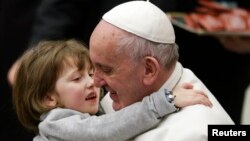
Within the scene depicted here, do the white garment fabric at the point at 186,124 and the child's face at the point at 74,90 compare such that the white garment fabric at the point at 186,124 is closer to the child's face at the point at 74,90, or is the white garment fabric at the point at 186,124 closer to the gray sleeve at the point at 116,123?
the gray sleeve at the point at 116,123

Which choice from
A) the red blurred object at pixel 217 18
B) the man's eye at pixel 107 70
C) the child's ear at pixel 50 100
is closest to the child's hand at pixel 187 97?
the man's eye at pixel 107 70

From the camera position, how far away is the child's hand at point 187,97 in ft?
7.13

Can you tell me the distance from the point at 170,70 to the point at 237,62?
47.9 inches

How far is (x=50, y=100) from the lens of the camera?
8.07 ft

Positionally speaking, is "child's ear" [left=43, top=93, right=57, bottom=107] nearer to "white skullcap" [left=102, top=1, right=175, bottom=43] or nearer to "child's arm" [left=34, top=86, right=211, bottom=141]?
"child's arm" [left=34, top=86, right=211, bottom=141]

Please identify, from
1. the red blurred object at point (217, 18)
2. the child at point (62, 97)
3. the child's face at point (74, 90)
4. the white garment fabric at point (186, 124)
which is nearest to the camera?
the white garment fabric at point (186, 124)

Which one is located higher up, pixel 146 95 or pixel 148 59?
pixel 148 59

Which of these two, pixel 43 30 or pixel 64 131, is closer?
pixel 64 131

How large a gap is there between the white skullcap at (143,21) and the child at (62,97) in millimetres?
248

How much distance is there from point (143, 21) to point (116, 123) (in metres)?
0.37

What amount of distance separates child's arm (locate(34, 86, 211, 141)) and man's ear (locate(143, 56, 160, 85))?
2.4 inches

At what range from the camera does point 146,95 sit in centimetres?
227

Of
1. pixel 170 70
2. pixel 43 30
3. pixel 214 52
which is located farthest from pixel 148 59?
pixel 43 30

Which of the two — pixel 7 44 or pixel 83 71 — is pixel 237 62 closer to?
pixel 83 71
